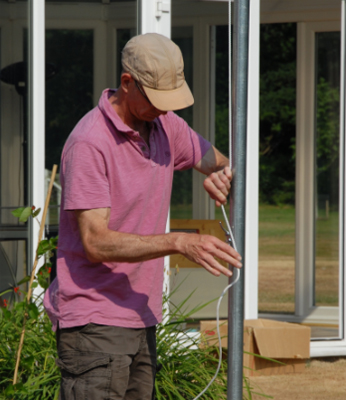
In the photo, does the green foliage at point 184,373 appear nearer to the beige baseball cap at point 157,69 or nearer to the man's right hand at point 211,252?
the man's right hand at point 211,252

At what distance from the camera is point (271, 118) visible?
50.1 feet

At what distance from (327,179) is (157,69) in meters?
4.99

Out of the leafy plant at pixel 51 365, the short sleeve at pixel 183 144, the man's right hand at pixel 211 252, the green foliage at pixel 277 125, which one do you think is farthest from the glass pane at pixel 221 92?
the green foliage at pixel 277 125

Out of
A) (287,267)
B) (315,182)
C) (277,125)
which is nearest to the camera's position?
(315,182)

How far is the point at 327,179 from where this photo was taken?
687cm

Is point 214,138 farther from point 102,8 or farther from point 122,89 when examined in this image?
point 122,89

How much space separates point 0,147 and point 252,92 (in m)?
1.73

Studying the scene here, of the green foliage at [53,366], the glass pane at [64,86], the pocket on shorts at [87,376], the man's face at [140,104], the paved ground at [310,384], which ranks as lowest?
the paved ground at [310,384]

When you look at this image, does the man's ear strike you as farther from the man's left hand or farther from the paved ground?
the paved ground

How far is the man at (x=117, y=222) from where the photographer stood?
2104mm

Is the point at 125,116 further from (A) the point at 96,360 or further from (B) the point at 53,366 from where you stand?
(B) the point at 53,366

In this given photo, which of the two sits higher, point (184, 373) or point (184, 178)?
point (184, 178)

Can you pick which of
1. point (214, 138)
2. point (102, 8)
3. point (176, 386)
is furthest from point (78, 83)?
point (176, 386)

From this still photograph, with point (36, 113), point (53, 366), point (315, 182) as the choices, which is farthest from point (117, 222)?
point (315, 182)
